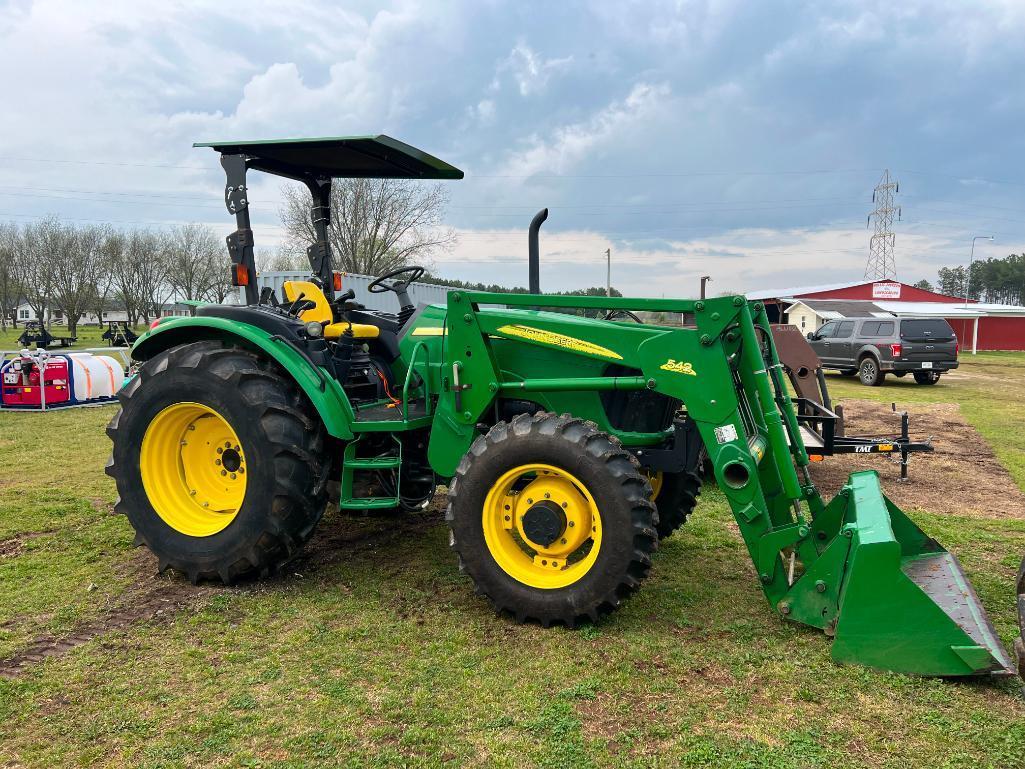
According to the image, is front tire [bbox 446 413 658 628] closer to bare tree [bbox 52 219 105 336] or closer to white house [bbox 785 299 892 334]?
white house [bbox 785 299 892 334]

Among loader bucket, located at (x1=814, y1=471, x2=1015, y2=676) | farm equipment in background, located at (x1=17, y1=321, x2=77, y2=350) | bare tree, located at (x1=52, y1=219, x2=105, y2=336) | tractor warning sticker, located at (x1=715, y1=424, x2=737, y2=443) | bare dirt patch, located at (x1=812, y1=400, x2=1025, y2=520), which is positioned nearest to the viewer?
loader bucket, located at (x1=814, y1=471, x2=1015, y2=676)

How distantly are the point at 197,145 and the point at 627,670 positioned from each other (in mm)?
3765

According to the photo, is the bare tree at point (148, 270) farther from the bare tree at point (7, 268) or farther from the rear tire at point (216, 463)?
the rear tire at point (216, 463)

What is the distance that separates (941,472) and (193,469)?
7379 mm

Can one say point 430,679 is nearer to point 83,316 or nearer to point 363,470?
point 363,470

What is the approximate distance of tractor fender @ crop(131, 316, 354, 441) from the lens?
13.1ft

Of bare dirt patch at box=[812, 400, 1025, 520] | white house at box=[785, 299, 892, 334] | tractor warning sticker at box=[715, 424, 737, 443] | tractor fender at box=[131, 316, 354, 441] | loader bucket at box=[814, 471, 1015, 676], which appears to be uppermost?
white house at box=[785, 299, 892, 334]

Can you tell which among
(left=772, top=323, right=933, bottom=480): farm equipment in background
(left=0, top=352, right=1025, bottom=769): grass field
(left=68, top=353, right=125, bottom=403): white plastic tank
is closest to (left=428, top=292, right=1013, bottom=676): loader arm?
(left=0, top=352, right=1025, bottom=769): grass field

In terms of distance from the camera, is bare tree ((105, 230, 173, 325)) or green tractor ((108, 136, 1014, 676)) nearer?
green tractor ((108, 136, 1014, 676))

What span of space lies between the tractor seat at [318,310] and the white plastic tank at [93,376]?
866cm

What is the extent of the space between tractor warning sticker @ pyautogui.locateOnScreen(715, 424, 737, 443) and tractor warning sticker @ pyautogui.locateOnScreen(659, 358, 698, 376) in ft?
0.98

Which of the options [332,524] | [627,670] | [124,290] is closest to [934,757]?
[627,670]

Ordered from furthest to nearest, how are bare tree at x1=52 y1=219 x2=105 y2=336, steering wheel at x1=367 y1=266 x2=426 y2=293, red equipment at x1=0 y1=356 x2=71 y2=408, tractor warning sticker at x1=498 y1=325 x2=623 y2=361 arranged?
bare tree at x1=52 y1=219 x2=105 y2=336
red equipment at x1=0 y1=356 x2=71 y2=408
steering wheel at x1=367 y1=266 x2=426 y2=293
tractor warning sticker at x1=498 y1=325 x2=623 y2=361

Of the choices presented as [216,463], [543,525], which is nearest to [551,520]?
[543,525]
